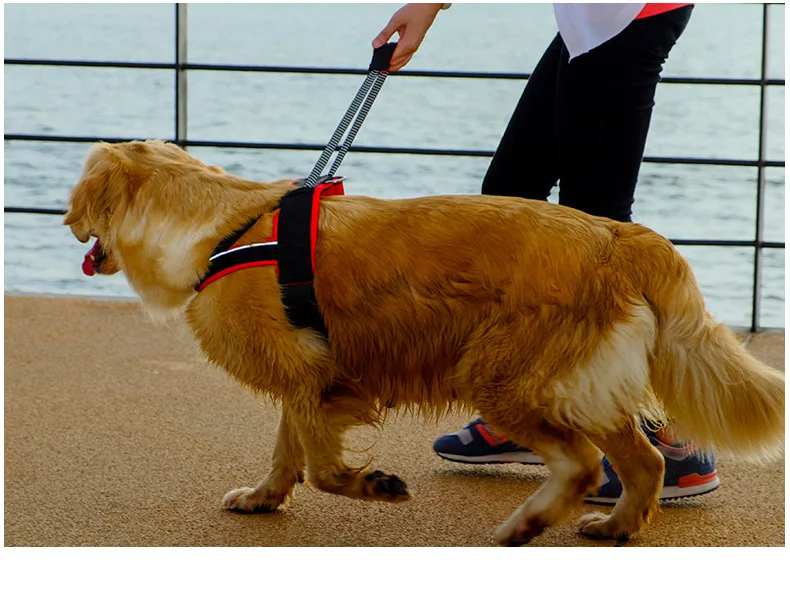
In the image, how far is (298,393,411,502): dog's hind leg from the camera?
230cm

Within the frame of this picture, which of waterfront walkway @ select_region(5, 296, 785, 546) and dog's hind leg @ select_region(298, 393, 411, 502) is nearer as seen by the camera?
dog's hind leg @ select_region(298, 393, 411, 502)

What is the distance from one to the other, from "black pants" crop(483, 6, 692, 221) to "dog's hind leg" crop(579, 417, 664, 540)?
636 millimetres

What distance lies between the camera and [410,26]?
2.54 meters

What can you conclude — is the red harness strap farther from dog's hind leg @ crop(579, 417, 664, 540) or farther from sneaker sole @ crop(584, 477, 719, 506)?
sneaker sole @ crop(584, 477, 719, 506)

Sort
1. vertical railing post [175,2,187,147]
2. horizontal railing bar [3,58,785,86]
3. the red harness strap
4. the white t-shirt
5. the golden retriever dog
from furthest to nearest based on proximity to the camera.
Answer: vertical railing post [175,2,187,147] → horizontal railing bar [3,58,785,86] → the white t-shirt → the red harness strap → the golden retriever dog

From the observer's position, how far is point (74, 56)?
14.9 meters

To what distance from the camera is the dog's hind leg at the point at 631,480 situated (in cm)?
235

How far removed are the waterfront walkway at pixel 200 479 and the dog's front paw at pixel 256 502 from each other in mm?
28

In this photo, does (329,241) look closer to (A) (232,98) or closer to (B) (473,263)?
(B) (473,263)

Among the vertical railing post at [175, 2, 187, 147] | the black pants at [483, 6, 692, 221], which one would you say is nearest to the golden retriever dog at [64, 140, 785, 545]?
the black pants at [483, 6, 692, 221]

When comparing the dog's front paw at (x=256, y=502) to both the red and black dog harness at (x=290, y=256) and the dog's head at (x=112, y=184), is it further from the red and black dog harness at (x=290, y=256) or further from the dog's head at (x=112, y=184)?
the dog's head at (x=112, y=184)

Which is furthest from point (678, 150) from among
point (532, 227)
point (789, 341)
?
point (532, 227)

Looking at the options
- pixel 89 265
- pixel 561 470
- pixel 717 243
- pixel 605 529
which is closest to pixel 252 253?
pixel 89 265

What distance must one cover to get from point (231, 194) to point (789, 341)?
1.59 meters
